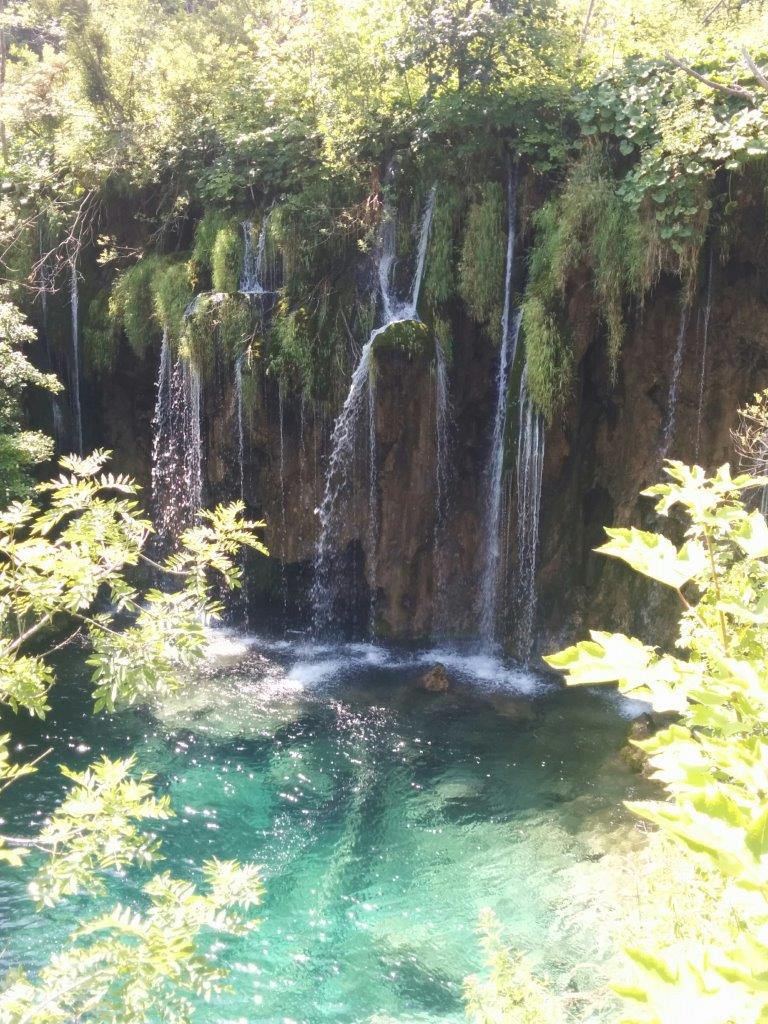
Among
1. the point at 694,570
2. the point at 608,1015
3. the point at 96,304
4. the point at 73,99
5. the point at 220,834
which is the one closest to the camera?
the point at 694,570

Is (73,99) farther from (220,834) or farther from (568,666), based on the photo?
(568,666)

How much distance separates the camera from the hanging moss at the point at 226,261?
10.1 m

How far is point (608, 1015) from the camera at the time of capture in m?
4.29

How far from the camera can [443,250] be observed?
9.27m

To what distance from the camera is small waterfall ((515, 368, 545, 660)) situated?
8.80 m

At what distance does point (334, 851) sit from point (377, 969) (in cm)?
130

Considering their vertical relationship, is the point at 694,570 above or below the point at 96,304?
below

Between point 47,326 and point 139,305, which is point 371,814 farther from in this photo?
point 47,326

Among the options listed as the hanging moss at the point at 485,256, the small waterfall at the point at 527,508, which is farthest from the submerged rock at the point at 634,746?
the hanging moss at the point at 485,256

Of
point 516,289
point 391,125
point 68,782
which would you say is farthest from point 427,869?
point 391,125

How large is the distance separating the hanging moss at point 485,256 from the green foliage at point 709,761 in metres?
7.72

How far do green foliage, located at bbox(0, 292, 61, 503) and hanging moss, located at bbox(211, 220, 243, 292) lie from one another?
8.17ft

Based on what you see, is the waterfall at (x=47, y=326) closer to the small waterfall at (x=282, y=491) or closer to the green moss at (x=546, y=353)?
the small waterfall at (x=282, y=491)

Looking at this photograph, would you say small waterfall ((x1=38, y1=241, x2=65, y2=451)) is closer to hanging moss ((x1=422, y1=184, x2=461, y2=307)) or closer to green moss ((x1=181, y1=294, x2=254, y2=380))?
green moss ((x1=181, y1=294, x2=254, y2=380))
